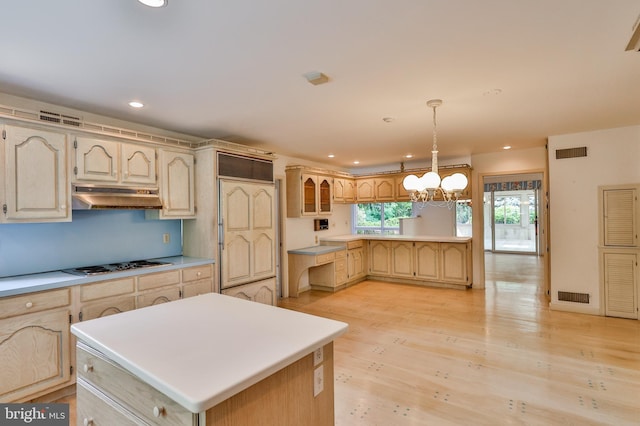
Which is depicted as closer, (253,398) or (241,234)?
(253,398)

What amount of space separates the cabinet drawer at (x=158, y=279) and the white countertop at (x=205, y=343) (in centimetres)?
117

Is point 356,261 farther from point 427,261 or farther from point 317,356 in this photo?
point 317,356

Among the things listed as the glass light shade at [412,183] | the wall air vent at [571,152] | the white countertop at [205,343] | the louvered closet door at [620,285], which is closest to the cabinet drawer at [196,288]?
the white countertop at [205,343]

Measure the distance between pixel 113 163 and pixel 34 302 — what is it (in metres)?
1.33

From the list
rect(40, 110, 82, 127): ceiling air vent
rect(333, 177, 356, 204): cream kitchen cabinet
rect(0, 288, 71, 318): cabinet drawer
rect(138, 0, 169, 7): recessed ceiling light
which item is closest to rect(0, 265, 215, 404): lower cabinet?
rect(0, 288, 71, 318): cabinet drawer

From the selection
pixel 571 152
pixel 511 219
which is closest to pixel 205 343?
pixel 571 152

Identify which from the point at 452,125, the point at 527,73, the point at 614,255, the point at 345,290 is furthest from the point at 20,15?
the point at 614,255

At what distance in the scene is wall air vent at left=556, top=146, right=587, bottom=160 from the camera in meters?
4.34

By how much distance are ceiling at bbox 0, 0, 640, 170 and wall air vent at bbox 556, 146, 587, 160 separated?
2.19 ft

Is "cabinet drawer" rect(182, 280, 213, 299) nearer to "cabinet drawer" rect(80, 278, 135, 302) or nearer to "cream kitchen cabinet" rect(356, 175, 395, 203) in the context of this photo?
"cabinet drawer" rect(80, 278, 135, 302)

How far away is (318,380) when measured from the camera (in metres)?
1.46

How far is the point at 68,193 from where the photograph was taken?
277 centimetres

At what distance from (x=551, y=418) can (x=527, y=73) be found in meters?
2.47

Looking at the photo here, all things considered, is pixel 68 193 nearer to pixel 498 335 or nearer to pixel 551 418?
pixel 551 418
